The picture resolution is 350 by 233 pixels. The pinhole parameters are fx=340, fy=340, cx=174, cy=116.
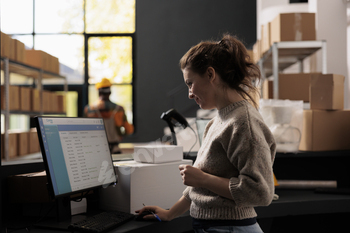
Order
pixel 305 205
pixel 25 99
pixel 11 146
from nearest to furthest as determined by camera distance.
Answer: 1. pixel 305 205
2. pixel 11 146
3. pixel 25 99

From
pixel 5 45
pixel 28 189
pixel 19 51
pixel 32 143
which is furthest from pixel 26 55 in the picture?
pixel 28 189

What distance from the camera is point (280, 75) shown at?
10.0 feet

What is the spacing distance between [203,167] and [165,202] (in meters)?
0.48

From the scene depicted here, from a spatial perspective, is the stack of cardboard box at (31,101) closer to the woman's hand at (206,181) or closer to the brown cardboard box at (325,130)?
the brown cardboard box at (325,130)

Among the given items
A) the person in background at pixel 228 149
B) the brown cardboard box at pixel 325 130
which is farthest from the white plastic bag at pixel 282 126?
the person in background at pixel 228 149

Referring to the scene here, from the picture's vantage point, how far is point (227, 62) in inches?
41.5

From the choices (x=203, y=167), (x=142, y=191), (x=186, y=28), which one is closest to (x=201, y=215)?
(x=203, y=167)

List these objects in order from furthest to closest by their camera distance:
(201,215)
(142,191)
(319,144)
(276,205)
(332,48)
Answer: (332,48) < (319,144) < (276,205) < (142,191) < (201,215)

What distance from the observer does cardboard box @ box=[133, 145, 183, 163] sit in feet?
4.72

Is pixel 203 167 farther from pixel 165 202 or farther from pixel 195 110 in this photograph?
pixel 195 110

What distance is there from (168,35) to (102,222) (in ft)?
18.9

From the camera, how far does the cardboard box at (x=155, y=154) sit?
1439mm

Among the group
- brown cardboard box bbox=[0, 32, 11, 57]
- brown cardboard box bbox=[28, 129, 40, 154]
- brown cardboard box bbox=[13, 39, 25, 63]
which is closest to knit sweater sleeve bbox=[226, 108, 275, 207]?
brown cardboard box bbox=[0, 32, 11, 57]

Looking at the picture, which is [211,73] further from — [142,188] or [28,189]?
[28,189]
